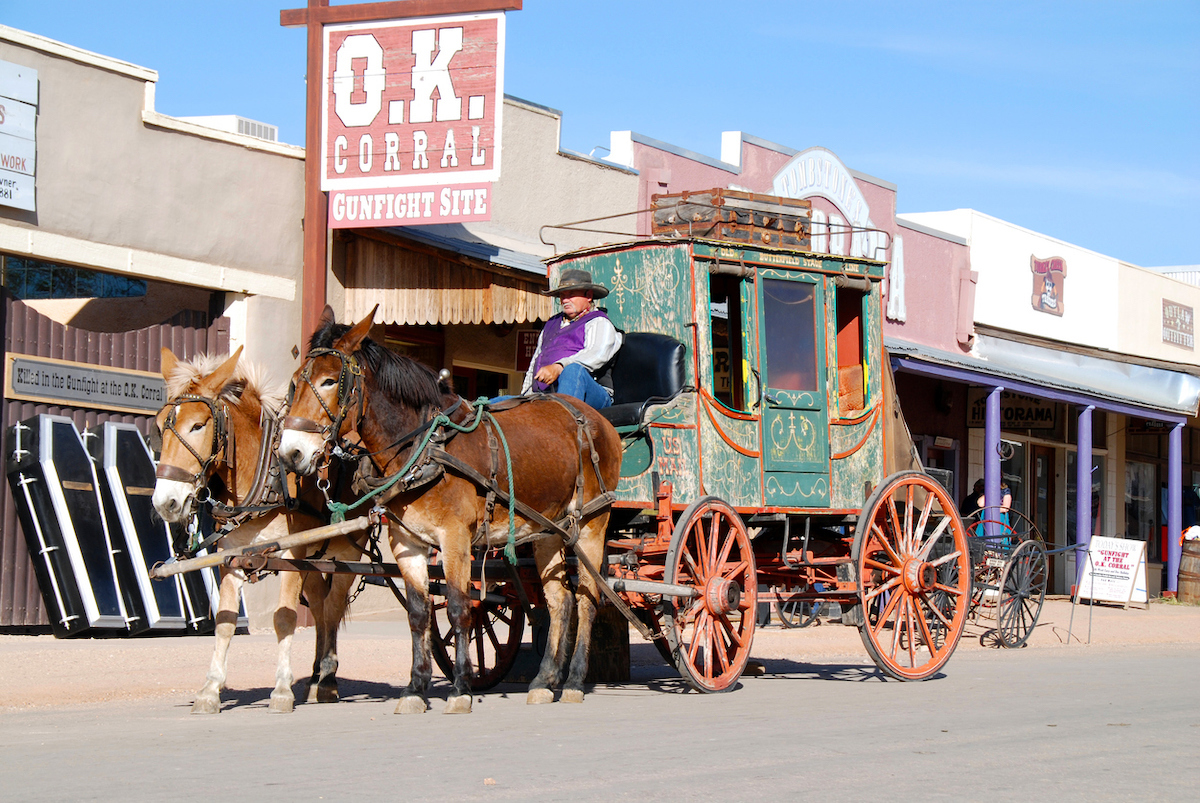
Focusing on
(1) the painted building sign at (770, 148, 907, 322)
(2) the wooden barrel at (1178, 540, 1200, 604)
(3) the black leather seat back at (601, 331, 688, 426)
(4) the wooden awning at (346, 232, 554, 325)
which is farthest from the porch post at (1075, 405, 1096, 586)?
(3) the black leather seat back at (601, 331, 688, 426)

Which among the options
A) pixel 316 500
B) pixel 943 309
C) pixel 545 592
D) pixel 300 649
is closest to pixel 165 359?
pixel 316 500

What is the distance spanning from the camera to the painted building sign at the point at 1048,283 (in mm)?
25453

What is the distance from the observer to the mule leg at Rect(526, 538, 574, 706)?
8.46m

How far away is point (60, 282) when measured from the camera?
12.5m

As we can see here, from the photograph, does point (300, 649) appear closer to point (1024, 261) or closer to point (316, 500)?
point (316, 500)

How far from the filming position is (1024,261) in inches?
997

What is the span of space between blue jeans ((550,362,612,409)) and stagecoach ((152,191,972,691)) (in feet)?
0.78

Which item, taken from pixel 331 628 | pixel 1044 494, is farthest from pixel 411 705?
pixel 1044 494

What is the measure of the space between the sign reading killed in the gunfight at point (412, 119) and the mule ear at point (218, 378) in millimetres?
4874

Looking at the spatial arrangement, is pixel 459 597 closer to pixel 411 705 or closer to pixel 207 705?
pixel 411 705

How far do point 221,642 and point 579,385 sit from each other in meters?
2.79

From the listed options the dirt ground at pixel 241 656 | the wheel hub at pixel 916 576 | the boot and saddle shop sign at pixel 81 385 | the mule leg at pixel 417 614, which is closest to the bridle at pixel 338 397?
the mule leg at pixel 417 614

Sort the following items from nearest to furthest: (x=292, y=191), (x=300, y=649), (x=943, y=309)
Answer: (x=300, y=649) → (x=292, y=191) → (x=943, y=309)

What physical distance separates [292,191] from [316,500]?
6284mm
